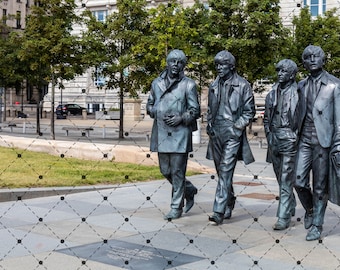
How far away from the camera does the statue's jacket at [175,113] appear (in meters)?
7.77

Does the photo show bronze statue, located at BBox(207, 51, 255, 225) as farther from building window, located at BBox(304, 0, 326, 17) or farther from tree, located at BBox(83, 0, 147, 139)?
building window, located at BBox(304, 0, 326, 17)

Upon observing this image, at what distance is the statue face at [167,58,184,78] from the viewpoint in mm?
7773

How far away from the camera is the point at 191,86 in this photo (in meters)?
7.84

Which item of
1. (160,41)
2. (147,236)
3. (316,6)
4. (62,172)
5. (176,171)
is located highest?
(316,6)

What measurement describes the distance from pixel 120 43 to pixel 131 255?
21.4 m

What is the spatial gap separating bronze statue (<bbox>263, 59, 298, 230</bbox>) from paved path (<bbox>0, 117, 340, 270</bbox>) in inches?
11.9

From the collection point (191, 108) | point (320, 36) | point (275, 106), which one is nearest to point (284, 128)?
point (275, 106)

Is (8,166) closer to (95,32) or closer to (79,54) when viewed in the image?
(79,54)

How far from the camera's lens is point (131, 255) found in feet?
19.8

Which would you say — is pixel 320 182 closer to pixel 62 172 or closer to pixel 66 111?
pixel 62 172

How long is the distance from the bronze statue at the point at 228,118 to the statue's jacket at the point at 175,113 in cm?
23

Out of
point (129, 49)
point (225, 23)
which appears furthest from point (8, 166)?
point (225, 23)

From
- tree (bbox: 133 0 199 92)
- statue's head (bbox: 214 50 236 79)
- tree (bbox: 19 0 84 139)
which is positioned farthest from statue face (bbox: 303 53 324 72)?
tree (bbox: 19 0 84 139)

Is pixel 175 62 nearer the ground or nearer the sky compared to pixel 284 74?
nearer the sky
